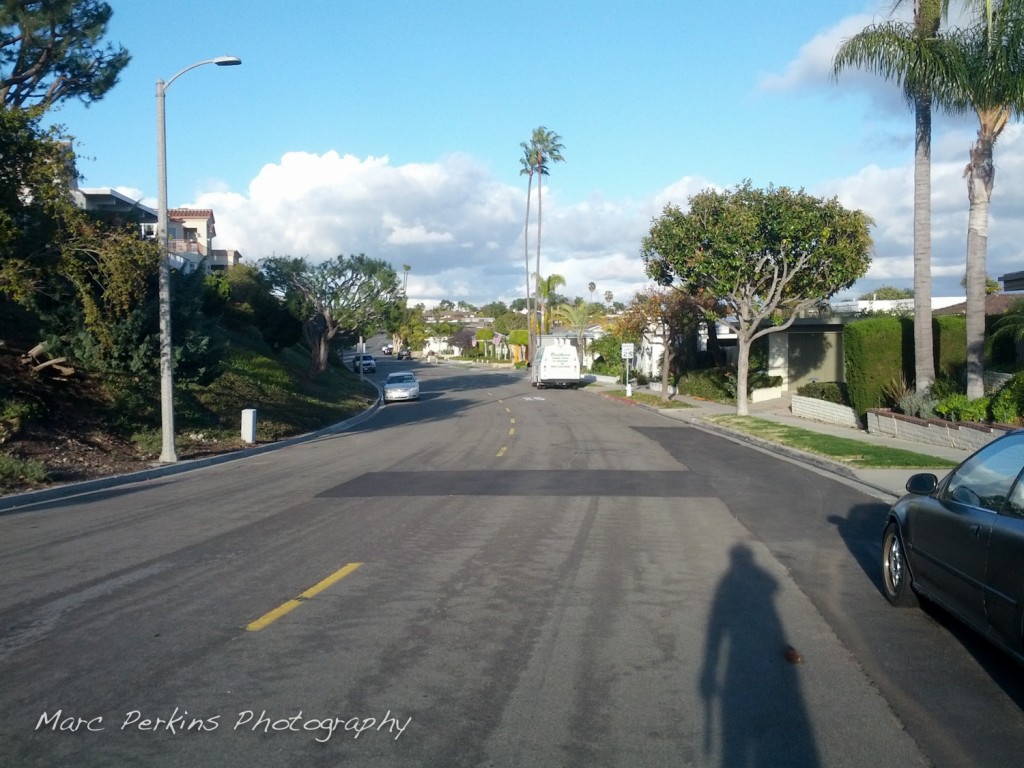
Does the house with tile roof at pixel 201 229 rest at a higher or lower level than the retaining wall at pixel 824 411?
higher

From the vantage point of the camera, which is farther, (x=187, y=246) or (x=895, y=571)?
(x=187, y=246)

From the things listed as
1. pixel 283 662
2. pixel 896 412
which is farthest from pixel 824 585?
pixel 896 412

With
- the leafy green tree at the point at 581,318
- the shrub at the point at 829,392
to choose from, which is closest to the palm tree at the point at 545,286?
the leafy green tree at the point at 581,318

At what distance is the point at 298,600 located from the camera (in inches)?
342

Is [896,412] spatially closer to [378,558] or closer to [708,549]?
[708,549]

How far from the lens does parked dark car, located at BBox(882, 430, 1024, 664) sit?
608cm

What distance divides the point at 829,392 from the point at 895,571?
2707 cm

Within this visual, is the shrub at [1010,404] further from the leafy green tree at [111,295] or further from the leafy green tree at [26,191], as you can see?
the leafy green tree at [26,191]

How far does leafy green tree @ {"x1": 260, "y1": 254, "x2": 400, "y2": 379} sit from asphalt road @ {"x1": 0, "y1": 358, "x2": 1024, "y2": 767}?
33.8 meters

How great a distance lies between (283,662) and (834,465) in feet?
49.6

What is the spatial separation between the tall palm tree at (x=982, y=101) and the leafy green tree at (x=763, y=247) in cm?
749

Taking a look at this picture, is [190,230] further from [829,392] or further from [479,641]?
[479,641]

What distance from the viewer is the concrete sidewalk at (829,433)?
1745cm

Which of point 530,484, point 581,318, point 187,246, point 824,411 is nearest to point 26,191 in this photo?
point 530,484
